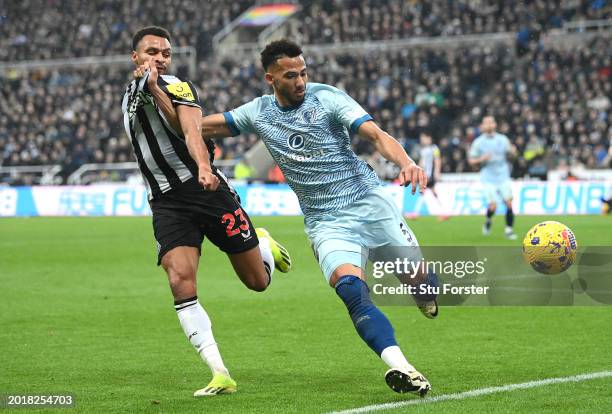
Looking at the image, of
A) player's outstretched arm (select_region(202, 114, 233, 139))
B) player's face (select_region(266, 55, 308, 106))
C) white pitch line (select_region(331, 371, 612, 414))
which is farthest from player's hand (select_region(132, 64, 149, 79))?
white pitch line (select_region(331, 371, 612, 414))

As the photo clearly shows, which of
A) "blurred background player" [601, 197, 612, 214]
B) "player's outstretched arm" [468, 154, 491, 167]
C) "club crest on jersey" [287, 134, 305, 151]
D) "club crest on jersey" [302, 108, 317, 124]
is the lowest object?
"blurred background player" [601, 197, 612, 214]

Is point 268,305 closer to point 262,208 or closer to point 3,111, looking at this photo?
point 262,208

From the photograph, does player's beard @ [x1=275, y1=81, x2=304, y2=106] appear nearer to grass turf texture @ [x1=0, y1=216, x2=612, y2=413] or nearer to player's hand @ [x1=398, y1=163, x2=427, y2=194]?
player's hand @ [x1=398, y1=163, x2=427, y2=194]

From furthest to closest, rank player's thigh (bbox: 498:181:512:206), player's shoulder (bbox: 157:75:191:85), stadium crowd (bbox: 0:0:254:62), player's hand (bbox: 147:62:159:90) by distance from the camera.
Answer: stadium crowd (bbox: 0:0:254:62) → player's thigh (bbox: 498:181:512:206) → player's shoulder (bbox: 157:75:191:85) → player's hand (bbox: 147:62:159:90)

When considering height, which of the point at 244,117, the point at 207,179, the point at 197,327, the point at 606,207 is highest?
the point at 244,117

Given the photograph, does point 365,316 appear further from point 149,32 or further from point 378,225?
point 149,32

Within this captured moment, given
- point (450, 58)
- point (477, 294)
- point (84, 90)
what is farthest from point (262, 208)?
point (477, 294)

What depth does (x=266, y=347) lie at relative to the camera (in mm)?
7910

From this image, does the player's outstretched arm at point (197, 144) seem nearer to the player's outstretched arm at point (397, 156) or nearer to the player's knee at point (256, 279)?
the player's outstretched arm at point (397, 156)

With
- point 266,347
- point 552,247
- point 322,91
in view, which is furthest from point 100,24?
point 322,91

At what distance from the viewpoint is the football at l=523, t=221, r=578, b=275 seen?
9.30 metres

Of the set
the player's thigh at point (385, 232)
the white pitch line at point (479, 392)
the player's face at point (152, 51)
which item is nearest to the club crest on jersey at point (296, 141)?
the player's thigh at point (385, 232)

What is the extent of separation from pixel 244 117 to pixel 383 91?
28510 mm

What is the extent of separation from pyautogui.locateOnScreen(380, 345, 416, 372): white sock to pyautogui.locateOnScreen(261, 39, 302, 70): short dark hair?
6.05 feet
